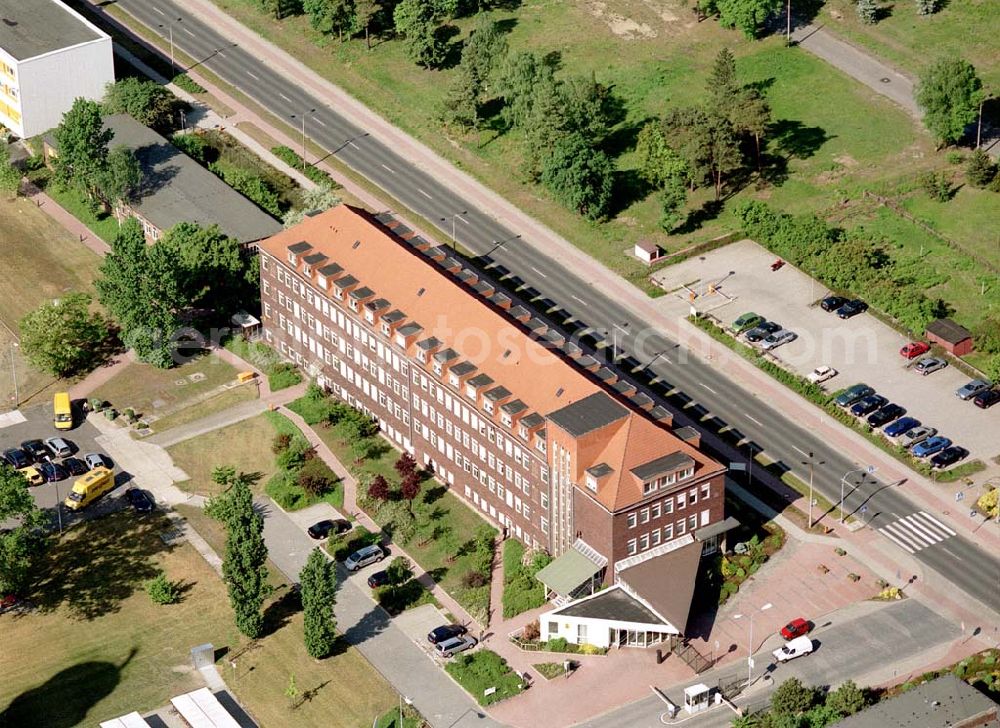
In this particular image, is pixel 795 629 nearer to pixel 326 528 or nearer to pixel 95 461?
pixel 326 528

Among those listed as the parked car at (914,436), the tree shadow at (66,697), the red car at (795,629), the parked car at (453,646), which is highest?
the parked car at (914,436)

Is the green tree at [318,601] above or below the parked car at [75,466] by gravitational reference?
above

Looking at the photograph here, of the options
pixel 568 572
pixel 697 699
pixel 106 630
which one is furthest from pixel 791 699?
pixel 106 630

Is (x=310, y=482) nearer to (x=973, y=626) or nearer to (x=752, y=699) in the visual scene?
(x=752, y=699)

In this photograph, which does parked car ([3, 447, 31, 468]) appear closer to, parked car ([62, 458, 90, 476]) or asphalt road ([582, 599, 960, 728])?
parked car ([62, 458, 90, 476])

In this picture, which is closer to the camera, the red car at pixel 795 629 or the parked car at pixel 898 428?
the red car at pixel 795 629

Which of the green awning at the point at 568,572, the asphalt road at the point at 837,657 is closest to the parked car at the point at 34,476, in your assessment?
the green awning at the point at 568,572

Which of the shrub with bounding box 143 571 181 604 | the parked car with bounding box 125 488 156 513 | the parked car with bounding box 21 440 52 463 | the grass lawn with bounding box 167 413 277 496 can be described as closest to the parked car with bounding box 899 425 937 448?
the grass lawn with bounding box 167 413 277 496

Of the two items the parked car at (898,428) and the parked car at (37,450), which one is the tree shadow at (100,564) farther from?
the parked car at (898,428)
